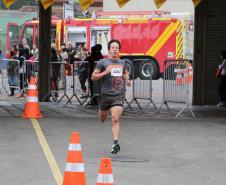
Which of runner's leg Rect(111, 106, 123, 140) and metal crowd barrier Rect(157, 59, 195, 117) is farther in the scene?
metal crowd barrier Rect(157, 59, 195, 117)

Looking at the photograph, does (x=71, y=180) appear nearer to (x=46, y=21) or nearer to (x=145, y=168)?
(x=145, y=168)

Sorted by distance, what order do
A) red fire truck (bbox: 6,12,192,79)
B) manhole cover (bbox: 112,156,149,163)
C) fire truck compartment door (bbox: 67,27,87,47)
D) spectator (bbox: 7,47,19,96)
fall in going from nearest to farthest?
1. manhole cover (bbox: 112,156,149,163)
2. spectator (bbox: 7,47,19,96)
3. red fire truck (bbox: 6,12,192,79)
4. fire truck compartment door (bbox: 67,27,87,47)

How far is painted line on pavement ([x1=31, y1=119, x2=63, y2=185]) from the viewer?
27.8 ft

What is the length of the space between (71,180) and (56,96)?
1247 cm

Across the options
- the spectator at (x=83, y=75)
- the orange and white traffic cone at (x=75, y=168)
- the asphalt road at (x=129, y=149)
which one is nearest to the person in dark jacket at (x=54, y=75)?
the spectator at (x=83, y=75)

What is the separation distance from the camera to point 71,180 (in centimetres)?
702

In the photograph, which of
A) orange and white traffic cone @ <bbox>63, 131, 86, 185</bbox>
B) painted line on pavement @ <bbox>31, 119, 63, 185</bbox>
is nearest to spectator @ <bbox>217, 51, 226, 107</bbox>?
painted line on pavement @ <bbox>31, 119, 63, 185</bbox>

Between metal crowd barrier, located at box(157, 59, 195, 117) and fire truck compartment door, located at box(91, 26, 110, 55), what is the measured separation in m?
17.4

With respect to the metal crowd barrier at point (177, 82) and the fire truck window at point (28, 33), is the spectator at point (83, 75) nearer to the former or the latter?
the metal crowd barrier at point (177, 82)

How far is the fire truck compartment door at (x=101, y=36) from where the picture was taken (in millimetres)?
33188

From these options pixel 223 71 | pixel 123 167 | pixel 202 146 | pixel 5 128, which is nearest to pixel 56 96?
pixel 223 71

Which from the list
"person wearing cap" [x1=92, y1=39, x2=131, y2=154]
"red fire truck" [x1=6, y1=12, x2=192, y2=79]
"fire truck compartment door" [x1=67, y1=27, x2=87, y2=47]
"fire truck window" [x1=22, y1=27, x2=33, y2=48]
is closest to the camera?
"person wearing cap" [x1=92, y1=39, x2=131, y2=154]

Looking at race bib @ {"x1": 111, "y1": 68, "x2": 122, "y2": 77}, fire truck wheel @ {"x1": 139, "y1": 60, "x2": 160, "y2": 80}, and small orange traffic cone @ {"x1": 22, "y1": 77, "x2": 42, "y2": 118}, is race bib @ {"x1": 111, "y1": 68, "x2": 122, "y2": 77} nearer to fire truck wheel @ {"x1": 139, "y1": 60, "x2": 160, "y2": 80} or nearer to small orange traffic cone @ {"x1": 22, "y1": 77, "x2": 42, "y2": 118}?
small orange traffic cone @ {"x1": 22, "y1": 77, "x2": 42, "y2": 118}

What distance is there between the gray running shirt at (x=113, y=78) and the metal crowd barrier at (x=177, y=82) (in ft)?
16.2
